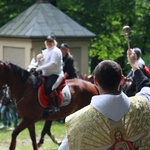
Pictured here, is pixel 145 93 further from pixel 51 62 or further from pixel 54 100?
pixel 54 100

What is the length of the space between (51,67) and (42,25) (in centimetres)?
991

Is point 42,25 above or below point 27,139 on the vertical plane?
above

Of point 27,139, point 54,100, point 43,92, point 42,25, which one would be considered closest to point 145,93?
point 43,92

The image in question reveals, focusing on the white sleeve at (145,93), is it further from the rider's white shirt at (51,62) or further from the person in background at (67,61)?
the person in background at (67,61)

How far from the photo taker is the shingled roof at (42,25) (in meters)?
20.6

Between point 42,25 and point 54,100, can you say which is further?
point 42,25

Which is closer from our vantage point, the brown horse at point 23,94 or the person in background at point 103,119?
the person in background at point 103,119

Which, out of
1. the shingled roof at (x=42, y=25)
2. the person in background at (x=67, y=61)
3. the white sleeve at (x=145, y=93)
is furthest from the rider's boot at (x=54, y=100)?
the shingled roof at (x=42, y=25)

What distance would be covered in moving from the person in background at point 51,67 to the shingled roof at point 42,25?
863 cm

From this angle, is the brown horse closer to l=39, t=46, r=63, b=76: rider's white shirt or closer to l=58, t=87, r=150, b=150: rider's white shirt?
l=39, t=46, r=63, b=76: rider's white shirt

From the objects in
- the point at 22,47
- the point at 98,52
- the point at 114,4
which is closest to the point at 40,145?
the point at 22,47

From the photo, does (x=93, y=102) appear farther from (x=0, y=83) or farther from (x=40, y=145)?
(x=40, y=145)

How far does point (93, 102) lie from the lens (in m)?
3.88

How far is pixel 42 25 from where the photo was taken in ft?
69.3
